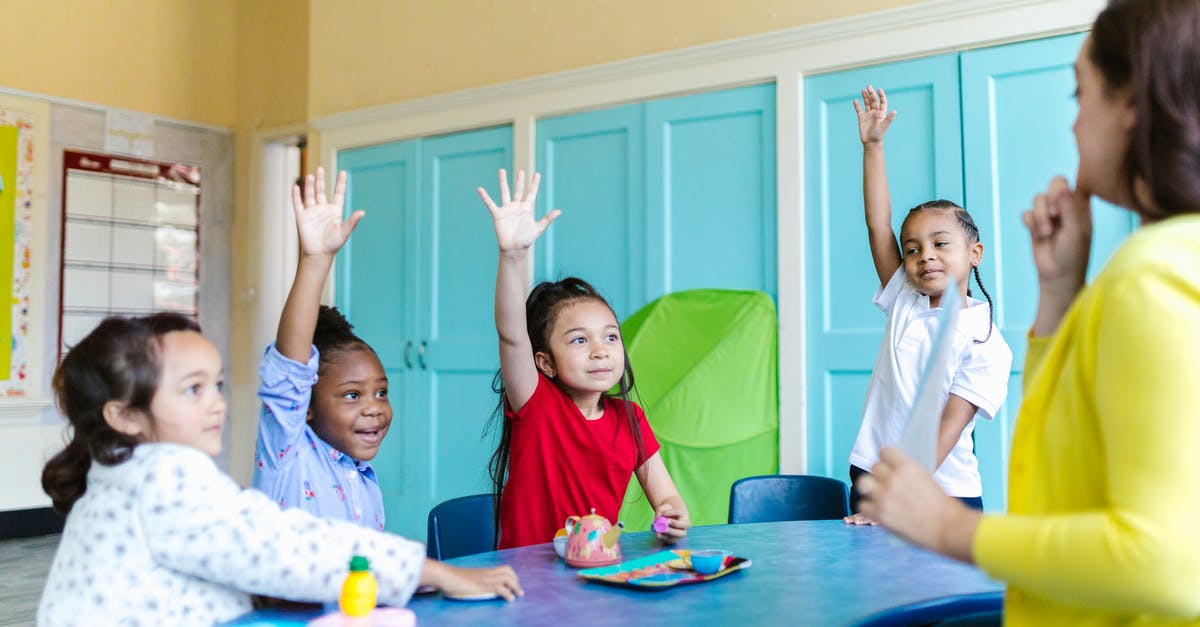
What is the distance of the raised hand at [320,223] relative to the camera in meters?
1.73

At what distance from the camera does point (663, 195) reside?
410 cm

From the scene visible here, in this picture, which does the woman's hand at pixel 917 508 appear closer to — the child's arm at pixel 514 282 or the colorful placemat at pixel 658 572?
the colorful placemat at pixel 658 572

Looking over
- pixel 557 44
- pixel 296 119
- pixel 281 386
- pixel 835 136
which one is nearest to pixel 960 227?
pixel 835 136

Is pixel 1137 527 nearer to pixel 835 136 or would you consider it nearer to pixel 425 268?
pixel 835 136

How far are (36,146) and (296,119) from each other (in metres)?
1.42

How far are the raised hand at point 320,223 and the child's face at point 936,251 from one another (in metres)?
1.48

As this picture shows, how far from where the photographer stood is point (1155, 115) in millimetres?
853

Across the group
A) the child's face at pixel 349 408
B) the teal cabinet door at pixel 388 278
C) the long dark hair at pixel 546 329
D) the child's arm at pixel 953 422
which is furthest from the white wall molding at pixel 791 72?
the child's face at pixel 349 408

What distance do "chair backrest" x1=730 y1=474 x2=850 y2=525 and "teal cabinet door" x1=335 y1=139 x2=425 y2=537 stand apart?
103 inches

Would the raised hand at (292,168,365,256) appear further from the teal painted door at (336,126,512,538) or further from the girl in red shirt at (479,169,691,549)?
the teal painted door at (336,126,512,538)

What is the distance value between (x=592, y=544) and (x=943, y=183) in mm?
2360

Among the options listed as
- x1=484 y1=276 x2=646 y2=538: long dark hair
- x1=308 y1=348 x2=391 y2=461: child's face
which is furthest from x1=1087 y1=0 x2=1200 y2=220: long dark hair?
x1=308 y1=348 x2=391 y2=461: child's face

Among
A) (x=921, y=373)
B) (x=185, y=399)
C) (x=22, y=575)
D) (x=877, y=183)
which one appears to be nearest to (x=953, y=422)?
(x=921, y=373)

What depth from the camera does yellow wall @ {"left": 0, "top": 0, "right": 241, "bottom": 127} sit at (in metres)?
5.44
